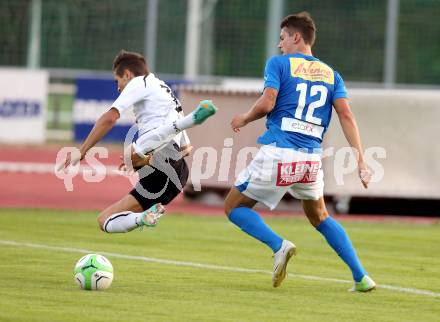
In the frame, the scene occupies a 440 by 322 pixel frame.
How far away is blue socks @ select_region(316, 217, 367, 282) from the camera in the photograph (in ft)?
32.3

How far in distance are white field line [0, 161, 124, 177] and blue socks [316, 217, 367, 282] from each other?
14.1m

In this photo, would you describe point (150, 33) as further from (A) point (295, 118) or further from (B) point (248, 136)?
(A) point (295, 118)

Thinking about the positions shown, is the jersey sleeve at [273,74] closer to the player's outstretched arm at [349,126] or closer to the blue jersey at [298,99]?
the blue jersey at [298,99]

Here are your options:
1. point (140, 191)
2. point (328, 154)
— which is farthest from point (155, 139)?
point (328, 154)

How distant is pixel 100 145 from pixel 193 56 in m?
3.36

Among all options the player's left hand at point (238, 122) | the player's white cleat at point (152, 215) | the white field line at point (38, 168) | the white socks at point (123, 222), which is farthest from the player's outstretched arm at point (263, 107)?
the white field line at point (38, 168)

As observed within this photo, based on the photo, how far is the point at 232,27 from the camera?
3067 cm

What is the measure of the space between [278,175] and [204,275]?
152 cm

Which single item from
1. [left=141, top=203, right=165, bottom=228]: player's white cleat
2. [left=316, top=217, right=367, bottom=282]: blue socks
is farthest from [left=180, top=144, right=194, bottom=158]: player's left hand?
[left=316, top=217, right=367, bottom=282]: blue socks

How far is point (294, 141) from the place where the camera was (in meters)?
9.80

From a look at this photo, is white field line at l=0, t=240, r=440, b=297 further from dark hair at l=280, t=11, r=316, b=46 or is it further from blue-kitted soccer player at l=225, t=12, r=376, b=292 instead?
dark hair at l=280, t=11, r=316, b=46

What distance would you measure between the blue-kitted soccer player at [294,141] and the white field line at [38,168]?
46.2 feet

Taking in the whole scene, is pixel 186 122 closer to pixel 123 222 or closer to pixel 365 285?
pixel 123 222

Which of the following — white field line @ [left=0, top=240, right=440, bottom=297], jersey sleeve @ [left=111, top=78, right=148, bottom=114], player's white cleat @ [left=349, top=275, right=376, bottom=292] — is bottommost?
white field line @ [left=0, top=240, right=440, bottom=297]
